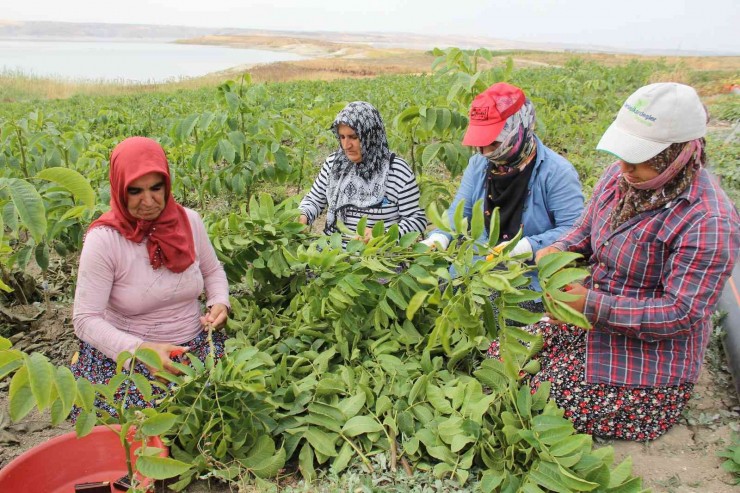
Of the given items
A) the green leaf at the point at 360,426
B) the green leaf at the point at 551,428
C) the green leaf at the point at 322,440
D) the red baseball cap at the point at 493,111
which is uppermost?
the red baseball cap at the point at 493,111

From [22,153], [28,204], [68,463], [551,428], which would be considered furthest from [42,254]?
[551,428]

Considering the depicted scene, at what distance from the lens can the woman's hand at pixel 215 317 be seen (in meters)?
2.03

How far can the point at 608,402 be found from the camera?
72.9 inches

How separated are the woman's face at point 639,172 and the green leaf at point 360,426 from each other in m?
1.04

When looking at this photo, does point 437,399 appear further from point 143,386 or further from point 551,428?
point 143,386

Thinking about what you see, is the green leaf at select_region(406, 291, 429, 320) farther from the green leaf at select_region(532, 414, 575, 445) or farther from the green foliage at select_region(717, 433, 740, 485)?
the green foliage at select_region(717, 433, 740, 485)

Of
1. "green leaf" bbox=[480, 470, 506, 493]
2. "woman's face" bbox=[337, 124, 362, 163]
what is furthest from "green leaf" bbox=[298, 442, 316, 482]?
"woman's face" bbox=[337, 124, 362, 163]

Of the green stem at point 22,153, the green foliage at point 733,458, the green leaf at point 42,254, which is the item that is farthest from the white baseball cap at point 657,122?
the green stem at point 22,153

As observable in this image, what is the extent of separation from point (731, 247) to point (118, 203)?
70.5 inches

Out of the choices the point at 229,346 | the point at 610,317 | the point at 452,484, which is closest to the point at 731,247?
the point at 610,317

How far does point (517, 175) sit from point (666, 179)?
A: 2.37 ft

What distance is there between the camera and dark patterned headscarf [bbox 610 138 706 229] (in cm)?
155

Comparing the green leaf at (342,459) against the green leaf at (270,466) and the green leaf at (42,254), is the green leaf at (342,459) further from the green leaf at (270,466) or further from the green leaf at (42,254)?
the green leaf at (42,254)

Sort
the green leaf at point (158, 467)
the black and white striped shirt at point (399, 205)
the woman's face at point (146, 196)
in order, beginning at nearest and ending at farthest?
1. the green leaf at point (158, 467)
2. the woman's face at point (146, 196)
3. the black and white striped shirt at point (399, 205)
